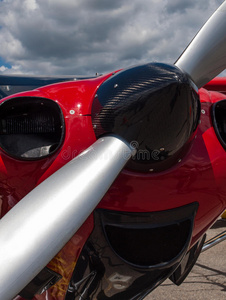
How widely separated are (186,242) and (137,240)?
0.93 ft

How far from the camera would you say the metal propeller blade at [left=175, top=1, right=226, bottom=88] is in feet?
6.00

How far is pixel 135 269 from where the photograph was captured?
1.81m

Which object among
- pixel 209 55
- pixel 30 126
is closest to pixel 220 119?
pixel 209 55

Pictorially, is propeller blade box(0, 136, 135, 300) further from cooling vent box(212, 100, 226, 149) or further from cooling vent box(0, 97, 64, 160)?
cooling vent box(212, 100, 226, 149)

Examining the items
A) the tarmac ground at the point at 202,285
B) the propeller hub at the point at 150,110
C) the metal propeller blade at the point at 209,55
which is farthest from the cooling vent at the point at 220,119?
the tarmac ground at the point at 202,285

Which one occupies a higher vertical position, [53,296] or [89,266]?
[89,266]

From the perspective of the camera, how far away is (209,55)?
6.05ft

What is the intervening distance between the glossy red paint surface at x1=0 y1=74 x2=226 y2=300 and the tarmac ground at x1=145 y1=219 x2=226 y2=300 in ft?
6.66

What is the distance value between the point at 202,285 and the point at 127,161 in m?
3.04

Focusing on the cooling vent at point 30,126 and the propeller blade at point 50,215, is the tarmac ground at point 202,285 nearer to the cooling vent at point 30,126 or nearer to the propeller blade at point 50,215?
the cooling vent at point 30,126

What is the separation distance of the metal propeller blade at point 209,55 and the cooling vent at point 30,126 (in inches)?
28.6

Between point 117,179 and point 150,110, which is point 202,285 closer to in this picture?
point 117,179

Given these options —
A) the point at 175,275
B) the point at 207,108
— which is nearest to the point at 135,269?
the point at 175,275

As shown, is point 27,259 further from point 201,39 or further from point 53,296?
point 201,39
